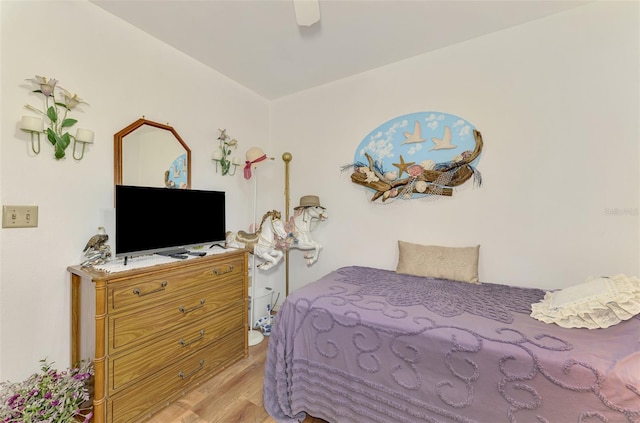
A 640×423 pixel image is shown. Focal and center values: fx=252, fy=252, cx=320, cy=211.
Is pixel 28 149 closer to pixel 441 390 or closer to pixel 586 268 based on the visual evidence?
Answer: pixel 441 390

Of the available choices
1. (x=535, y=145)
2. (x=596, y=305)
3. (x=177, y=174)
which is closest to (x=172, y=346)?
(x=177, y=174)

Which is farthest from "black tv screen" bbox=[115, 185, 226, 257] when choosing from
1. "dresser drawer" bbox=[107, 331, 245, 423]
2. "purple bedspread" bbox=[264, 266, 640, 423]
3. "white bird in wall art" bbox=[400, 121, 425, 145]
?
"white bird in wall art" bbox=[400, 121, 425, 145]

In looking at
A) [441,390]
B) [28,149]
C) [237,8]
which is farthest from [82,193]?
[441,390]

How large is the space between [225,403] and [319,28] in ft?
8.91

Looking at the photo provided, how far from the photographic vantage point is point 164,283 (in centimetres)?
157

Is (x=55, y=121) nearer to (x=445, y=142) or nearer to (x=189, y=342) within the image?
(x=189, y=342)

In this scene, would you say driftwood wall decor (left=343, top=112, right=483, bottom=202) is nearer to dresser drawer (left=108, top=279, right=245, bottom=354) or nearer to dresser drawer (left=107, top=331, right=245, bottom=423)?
dresser drawer (left=108, top=279, right=245, bottom=354)

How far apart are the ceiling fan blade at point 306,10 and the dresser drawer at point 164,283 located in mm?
1684

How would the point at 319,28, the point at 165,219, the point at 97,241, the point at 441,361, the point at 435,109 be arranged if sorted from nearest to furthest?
1. the point at 441,361
2. the point at 97,241
3. the point at 165,219
4. the point at 319,28
5. the point at 435,109

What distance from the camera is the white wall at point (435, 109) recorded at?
1429 millimetres

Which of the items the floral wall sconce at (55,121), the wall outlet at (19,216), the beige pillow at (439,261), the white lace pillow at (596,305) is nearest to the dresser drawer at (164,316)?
the wall outlet at (19,216)

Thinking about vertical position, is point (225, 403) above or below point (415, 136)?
below

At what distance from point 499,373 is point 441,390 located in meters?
0.26

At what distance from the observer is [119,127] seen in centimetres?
180
